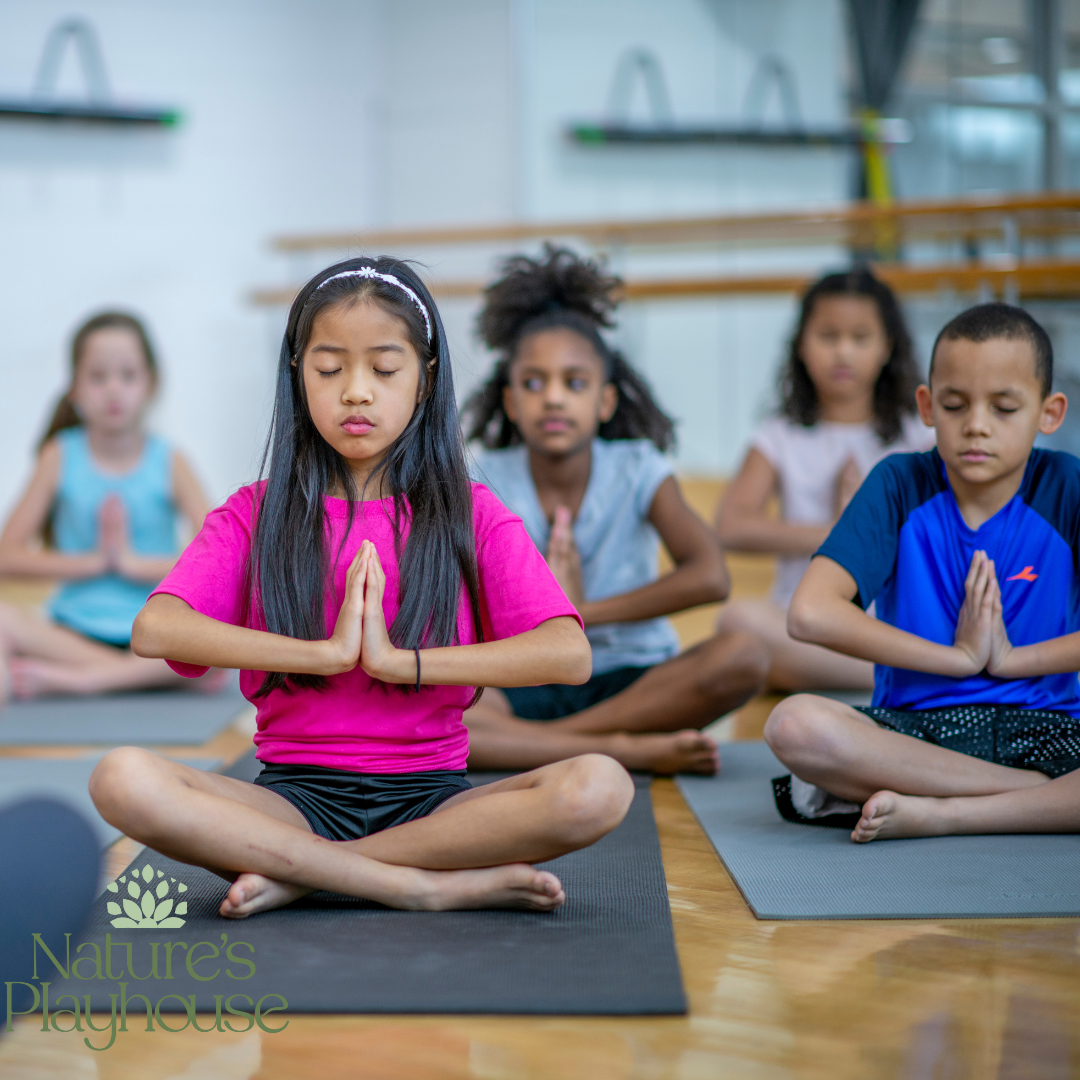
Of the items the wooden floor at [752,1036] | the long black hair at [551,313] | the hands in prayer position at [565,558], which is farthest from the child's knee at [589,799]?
the long black hair at [551,313]

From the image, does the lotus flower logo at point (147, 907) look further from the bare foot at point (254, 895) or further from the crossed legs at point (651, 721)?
the crossed legs at point (651, 721)

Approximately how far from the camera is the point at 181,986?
986mm

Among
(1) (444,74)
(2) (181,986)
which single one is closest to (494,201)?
(1) (444,74)

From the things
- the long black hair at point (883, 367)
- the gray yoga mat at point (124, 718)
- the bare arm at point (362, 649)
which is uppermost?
the long black hair at point (883, 367)

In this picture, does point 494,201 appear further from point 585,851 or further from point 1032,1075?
point 1032,1075

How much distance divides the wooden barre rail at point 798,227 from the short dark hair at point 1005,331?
83.5 inches

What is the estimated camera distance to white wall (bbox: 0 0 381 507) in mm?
4844

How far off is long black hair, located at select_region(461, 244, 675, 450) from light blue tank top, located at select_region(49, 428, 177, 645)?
84 centimetres

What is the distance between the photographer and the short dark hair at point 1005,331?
144 centimetres

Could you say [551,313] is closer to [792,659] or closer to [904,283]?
[792,659]

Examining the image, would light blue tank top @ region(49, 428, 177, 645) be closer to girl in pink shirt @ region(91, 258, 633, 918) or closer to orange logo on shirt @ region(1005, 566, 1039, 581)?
girl in pink shirt @ region(91, 258, 633, 918)

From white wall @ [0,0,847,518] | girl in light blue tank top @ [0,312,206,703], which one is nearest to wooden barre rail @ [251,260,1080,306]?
white wall @ [0,0,847,518]

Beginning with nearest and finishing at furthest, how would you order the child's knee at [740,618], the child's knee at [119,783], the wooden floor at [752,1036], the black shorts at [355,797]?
the wooden floor at [752,1036] → the child's knee at [119,783] → the black shorts at [355,797] → the child's knee at [740,618]

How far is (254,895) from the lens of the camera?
111cm
